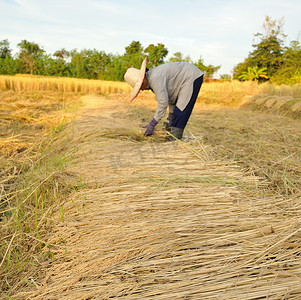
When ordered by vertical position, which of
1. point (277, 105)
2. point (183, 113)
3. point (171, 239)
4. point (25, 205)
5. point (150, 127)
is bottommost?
point (25, 205)

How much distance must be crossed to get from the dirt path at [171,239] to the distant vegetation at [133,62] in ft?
55.5

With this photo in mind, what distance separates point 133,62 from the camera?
68.4ft

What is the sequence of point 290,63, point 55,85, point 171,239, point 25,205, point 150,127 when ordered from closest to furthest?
point 171,239 < point 25,205 < point 150,127 < point 55,85 < point 290,63

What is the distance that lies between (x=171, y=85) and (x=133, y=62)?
19588 millimetres

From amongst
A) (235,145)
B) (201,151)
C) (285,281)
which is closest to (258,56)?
(235,145)

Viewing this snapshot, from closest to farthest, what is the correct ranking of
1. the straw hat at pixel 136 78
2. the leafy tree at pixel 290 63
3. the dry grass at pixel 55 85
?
1. the straw hat at pixel 136 78
2. the dry grass at pixel 55 85
3. the leafy tree at pixel 290 63

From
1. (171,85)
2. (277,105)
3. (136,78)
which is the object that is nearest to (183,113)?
(171,85)

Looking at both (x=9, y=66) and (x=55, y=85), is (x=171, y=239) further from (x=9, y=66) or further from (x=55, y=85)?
(x=9, y=66)

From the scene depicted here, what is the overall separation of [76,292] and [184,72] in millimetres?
2482

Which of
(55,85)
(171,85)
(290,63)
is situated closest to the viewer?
(171,85)

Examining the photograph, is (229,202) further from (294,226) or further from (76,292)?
(76,292)

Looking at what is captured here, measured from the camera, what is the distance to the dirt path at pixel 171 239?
85 centimetres

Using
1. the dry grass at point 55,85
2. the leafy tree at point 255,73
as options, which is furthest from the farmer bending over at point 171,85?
the leafy tree at point 255,73

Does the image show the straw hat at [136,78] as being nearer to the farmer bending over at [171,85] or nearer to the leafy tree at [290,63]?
the farmer bending over at [171,85]
